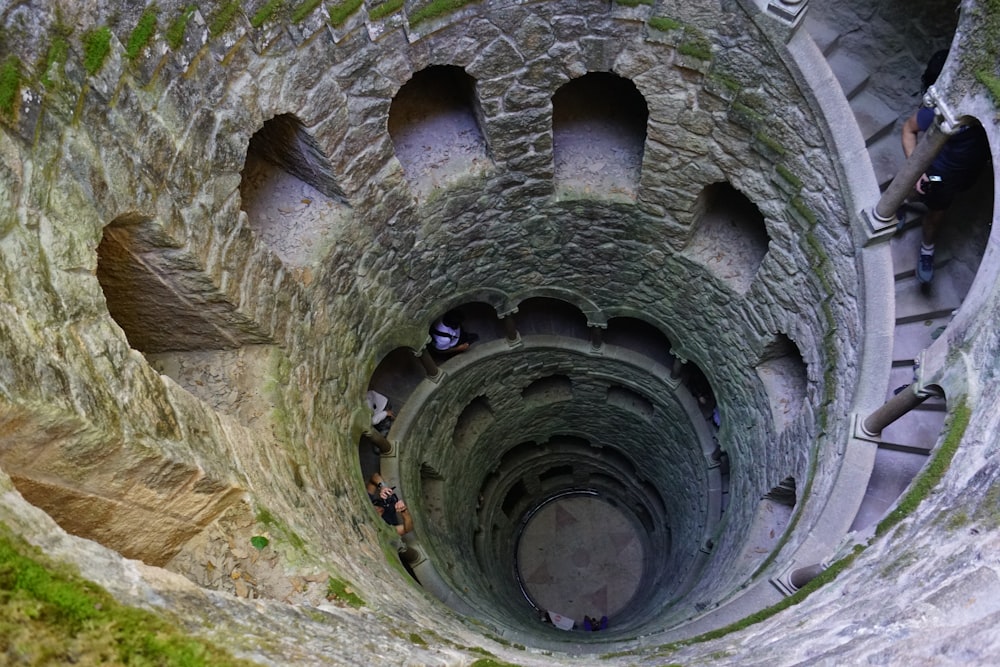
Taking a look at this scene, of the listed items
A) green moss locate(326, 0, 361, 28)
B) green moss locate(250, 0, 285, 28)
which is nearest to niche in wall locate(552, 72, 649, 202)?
green moss locate(326, 0, 361, 28)

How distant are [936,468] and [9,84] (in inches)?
206

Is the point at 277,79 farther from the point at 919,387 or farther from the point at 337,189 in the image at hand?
the point at 919,387

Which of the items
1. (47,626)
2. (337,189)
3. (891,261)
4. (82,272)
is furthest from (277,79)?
(891,261)

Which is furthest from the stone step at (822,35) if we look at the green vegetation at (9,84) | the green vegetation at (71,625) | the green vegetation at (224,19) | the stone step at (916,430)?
the green vegetation at (71,625)

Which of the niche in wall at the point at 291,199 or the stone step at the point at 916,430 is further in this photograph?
the niche in wall at the point at 291,199

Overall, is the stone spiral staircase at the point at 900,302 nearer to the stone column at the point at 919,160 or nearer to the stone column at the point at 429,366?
the stone column at the point at 919,160

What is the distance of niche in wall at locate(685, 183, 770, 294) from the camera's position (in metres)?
7.68

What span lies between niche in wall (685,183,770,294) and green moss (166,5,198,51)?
5236 mm

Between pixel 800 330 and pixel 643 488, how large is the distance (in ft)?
20.7

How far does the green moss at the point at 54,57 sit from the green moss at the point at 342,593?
10.1 feet

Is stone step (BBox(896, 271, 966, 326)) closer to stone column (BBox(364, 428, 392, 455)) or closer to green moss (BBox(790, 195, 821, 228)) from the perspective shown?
green moss (BBox(790, 195, 821, 228))

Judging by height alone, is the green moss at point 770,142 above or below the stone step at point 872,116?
below

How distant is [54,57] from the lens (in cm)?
351

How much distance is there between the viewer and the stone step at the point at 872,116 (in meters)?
6.29
